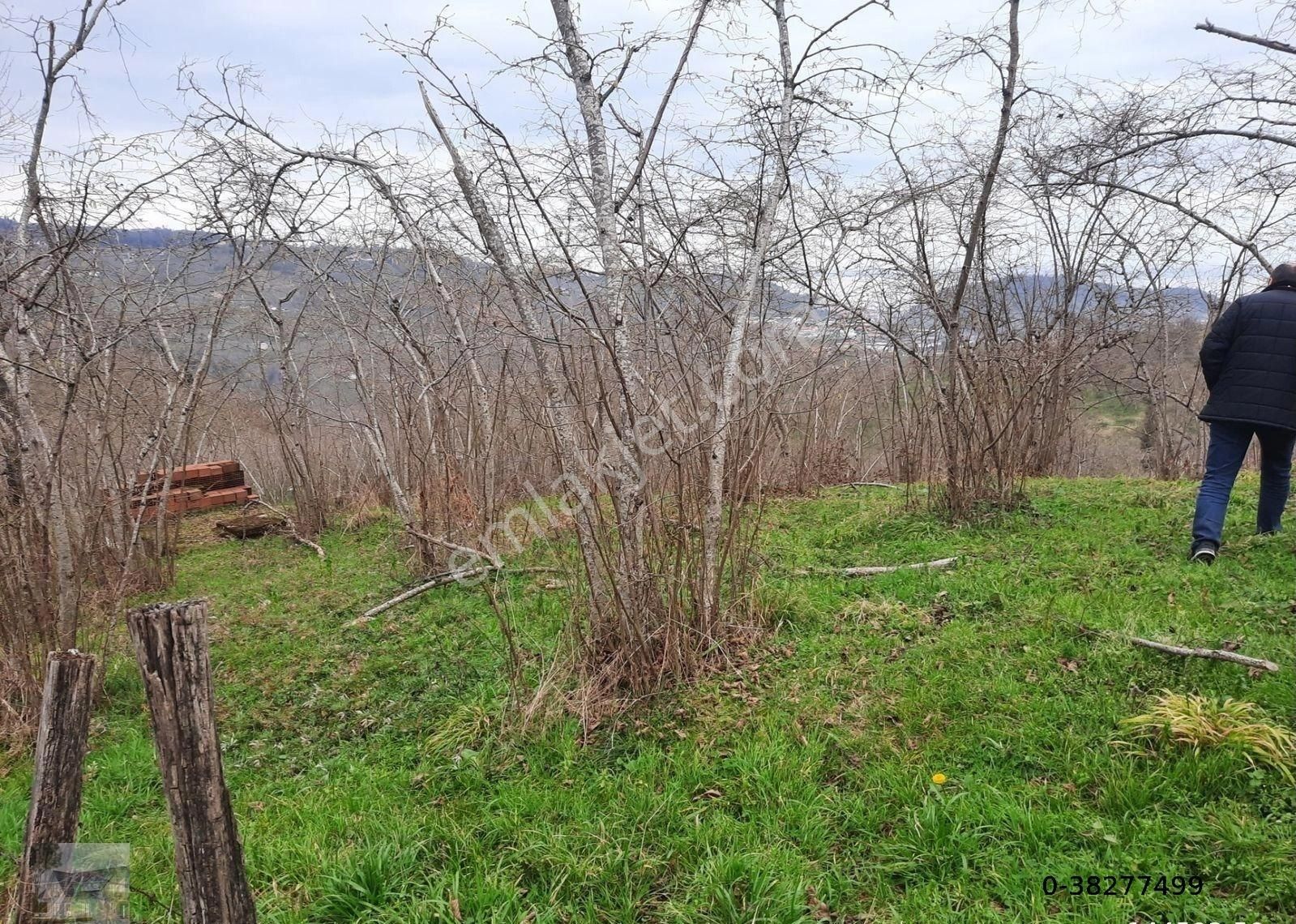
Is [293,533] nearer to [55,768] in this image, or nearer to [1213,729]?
[55,768]

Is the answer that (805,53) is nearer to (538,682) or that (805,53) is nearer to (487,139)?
(487,139)

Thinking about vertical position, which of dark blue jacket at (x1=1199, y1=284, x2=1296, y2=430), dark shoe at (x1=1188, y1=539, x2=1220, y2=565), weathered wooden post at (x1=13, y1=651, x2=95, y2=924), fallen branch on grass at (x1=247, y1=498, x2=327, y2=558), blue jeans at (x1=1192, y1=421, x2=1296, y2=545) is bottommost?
fallen branch on grass at (x1=247, y1=498, x2=327, y2=558)

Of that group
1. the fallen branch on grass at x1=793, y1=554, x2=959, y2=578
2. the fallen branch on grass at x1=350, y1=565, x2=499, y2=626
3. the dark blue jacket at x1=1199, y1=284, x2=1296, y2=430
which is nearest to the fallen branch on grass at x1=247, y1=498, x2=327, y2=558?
the fallen branch on grass at x1=350, y1=565, x2=499, y2=626

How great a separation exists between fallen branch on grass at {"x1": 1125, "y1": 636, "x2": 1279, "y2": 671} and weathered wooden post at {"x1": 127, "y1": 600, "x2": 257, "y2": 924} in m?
3.53

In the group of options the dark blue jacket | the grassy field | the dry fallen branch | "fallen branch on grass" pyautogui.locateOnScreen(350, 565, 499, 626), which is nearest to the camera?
the grassy field

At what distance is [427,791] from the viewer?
2.74 meters

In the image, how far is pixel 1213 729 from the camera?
219 centimetres

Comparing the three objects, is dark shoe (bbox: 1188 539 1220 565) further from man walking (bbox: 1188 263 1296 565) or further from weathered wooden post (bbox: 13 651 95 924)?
weathered wooden post (bbox: 13 651 95 924)

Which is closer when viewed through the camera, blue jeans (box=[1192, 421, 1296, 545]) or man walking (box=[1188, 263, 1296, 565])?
man walking (box=[1188, 263, 1296, 565])

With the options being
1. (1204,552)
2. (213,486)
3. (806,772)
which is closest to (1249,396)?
(1204,552)

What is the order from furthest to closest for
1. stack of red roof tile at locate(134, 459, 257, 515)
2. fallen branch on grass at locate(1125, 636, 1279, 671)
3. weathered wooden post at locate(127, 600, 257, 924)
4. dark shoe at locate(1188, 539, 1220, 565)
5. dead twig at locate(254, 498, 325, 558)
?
1. stack of red roof tile at locate(134, 459, 257, 515)
2. dead twig at locate(254, 498, 325, 558)
3. dark shoe at locate(1188, 539, 1220, 565)
4. fallen branch on grass at locate(1125, 636, 1279, 671)
5. weathered wooden post at locate(127, 600, 257, 924)

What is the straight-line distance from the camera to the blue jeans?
372 cm

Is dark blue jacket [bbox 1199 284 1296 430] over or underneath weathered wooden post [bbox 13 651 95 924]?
over

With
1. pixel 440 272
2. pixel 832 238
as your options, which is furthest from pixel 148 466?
pixel 832 238
